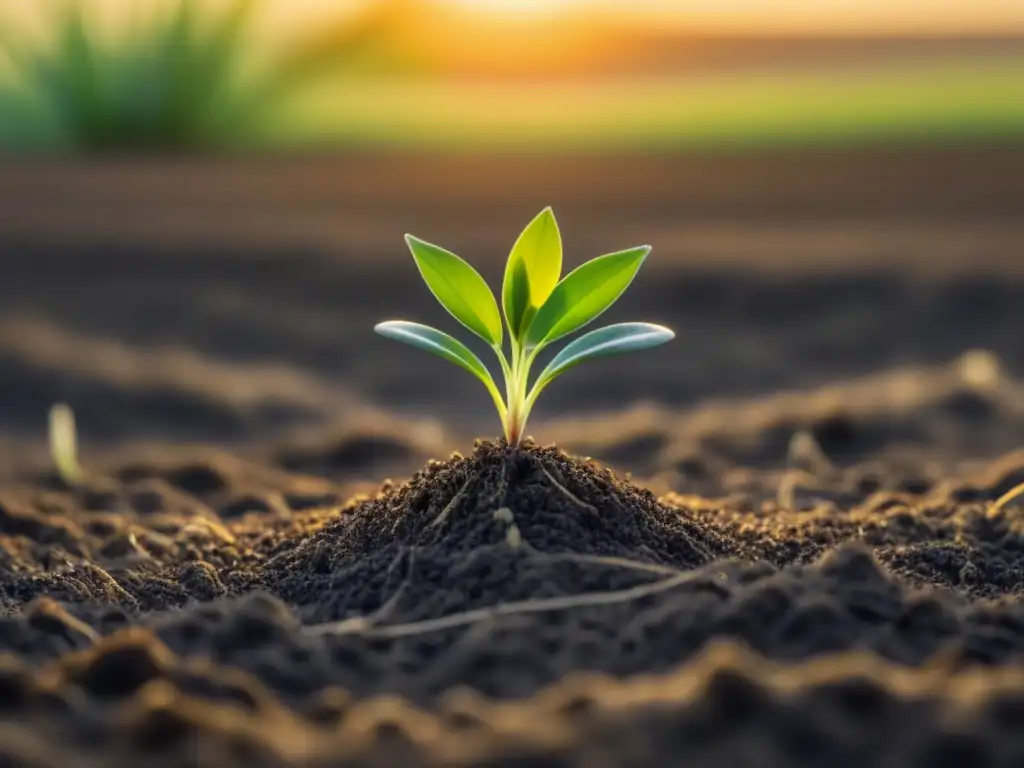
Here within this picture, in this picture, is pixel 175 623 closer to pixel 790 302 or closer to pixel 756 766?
pixel 756 766

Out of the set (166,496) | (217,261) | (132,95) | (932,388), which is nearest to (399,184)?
(132,95)

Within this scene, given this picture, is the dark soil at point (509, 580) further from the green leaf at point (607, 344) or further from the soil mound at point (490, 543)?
the green leaf at point (607, 344)

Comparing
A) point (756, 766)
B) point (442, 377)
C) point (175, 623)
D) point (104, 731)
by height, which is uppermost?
point (442, 377)

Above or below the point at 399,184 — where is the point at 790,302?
below

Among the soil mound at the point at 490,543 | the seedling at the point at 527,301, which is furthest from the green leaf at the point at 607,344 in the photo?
the soil mound at the point at 490,543

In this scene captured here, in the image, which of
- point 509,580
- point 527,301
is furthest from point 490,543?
point 527,301

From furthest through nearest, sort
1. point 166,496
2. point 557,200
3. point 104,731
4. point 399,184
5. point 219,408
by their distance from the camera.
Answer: point 399,184 → point 557,200 → point 219,408 → point 166,496 → point 104,731

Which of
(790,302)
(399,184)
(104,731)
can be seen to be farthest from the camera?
(399,184)

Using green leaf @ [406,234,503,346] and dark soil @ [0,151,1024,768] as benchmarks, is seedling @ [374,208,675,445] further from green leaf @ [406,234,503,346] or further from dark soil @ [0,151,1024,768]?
dark soil @ [0,151,1024,768]
